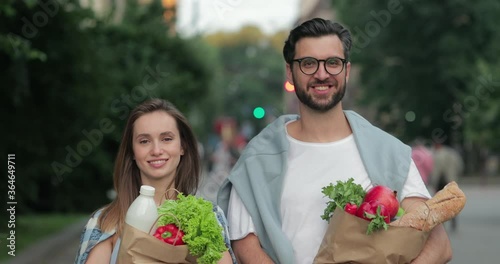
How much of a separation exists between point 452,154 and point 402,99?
22409 mm

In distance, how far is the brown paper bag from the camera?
411cm

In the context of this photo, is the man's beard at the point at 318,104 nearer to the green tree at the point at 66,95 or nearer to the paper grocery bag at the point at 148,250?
the paper grocery bag at the point at 148,250

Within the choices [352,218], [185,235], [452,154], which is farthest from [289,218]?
[452,154]

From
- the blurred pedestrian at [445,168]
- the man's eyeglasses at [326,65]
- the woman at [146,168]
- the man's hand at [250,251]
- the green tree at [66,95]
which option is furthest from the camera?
the blurred pedestrian at [445,168]

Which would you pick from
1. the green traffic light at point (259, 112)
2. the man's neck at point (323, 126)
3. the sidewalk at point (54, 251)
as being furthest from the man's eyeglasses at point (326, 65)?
the green traffic light at point (259, 112)

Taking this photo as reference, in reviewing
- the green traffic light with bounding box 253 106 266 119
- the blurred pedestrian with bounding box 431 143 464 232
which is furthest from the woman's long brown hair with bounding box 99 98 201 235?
the blurred pedestrian with bounding box 431 143 464 232

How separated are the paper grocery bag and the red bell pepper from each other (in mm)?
33

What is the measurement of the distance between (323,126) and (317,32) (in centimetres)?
38

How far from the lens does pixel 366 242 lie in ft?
13.5

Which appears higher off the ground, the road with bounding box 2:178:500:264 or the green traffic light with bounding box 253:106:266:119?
the green traffic light with bounding box 253:106:266:119

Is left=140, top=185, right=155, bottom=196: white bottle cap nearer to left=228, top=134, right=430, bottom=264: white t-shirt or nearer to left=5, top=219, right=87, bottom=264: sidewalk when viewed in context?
left=228, top=134, right=430, bottom=264: white t-shirt

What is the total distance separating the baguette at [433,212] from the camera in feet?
13.6

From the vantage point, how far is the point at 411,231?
4.14 m

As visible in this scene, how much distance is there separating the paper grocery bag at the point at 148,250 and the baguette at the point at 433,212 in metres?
0.82
